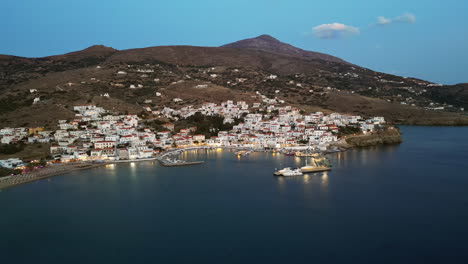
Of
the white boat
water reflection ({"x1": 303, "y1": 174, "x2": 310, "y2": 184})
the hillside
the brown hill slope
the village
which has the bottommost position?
water reflection ({"x1": 303, "y1": 174, "x2": 310, "y2": 184})

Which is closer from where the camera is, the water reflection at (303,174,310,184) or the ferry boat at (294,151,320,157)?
the water reflection at (303,174,310,184)

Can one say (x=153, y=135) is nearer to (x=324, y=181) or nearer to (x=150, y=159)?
(x=150, y=159)

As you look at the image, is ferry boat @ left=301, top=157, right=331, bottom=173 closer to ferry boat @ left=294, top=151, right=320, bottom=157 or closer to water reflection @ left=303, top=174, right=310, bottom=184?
water reflection @ left=303, top=174, right=310, bottom=184

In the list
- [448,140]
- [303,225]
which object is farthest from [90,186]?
[448,140]

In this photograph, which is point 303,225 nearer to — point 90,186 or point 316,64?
point 90,186

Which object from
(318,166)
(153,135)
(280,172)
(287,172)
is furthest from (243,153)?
(153,135)

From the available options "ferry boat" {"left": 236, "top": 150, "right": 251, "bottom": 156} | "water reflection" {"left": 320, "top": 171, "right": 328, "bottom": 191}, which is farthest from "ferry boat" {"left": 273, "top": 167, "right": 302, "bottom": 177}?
"ferry boat" {"left": 236, "top": 150, "right": 251, "bottom": 156}

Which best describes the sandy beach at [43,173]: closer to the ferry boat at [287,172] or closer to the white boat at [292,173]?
the ferry boat at [287,172]
